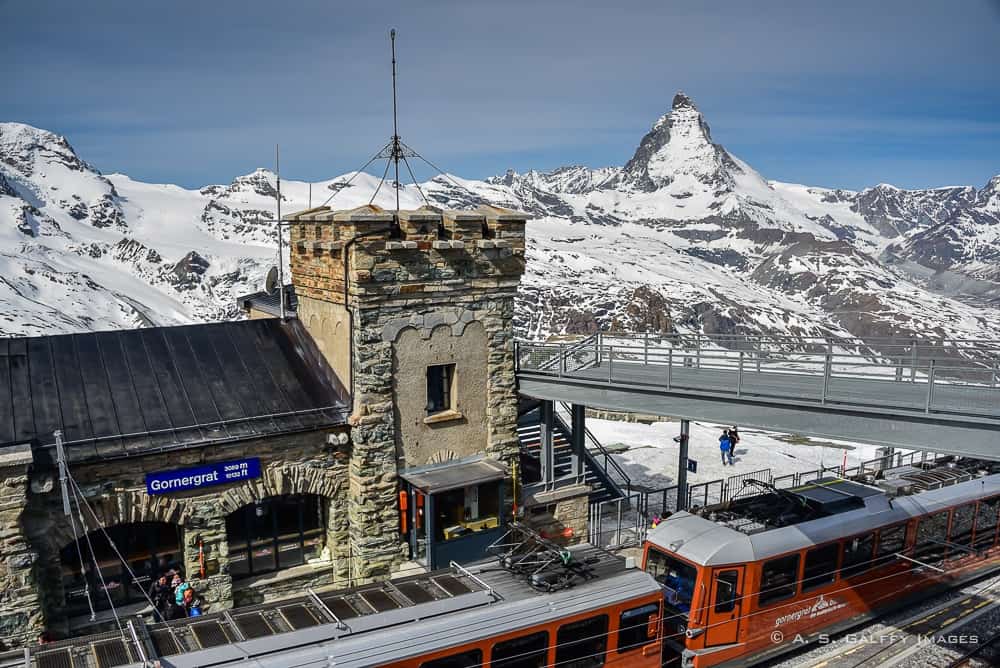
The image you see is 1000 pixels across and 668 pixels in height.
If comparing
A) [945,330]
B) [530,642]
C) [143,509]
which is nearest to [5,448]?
[143,509]

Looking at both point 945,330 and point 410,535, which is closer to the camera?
point 410,535

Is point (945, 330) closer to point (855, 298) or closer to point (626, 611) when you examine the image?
point (855, 298)

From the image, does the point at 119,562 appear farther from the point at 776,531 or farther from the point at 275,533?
the point at 776,531

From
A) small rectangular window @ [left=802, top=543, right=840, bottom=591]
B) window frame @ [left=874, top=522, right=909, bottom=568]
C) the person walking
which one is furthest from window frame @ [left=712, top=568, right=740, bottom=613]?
the person walking

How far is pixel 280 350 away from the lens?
19.0m

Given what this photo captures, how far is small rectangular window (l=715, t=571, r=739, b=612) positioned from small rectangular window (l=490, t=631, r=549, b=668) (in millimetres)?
4144

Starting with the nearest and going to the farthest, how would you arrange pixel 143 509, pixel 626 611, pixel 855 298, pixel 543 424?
pixel 626 611 → pixel 143 509 → pixel 543 424 → pixel 855 298

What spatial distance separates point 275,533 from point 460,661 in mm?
7383

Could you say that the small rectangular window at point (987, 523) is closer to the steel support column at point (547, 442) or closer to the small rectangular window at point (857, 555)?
the small rectangular window at point (857, 555)

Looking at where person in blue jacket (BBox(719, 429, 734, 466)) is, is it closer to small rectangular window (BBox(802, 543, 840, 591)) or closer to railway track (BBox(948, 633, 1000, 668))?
railway track (BBox(948, 633, 1000, 668))

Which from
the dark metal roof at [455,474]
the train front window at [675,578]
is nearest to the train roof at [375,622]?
the train front window at [675,578]

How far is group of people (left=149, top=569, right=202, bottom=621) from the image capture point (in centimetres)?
1538

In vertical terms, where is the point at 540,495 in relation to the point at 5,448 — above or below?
below

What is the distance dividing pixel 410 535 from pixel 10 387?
9.05 metres
